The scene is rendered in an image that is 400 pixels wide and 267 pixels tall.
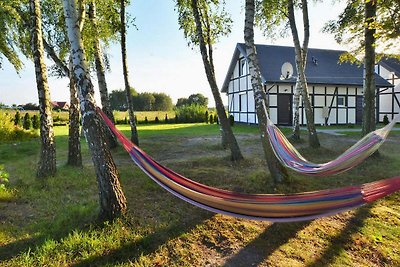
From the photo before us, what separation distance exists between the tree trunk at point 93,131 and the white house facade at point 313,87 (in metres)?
→ 11.4

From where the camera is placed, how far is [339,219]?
3502mm

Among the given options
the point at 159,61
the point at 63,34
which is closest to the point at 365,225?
the point at 63,34

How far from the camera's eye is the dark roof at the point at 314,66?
14591mm

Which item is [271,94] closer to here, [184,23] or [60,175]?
[184,23]

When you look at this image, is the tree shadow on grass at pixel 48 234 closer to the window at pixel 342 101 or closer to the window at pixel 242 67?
the window at pixel 242 67

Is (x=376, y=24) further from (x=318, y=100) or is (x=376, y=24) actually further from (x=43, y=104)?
(x=318, y=100)

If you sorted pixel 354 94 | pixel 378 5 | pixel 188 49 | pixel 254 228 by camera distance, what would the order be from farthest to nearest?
pixel 354 94 → pixel 188 49 → pixel 378 5 → pixel 254 228

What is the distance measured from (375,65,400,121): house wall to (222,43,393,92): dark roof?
81cm

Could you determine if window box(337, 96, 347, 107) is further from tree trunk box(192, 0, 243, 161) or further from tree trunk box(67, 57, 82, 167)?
tree trunk box(67, 57, 82, 167)

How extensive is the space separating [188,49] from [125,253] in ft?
21.2

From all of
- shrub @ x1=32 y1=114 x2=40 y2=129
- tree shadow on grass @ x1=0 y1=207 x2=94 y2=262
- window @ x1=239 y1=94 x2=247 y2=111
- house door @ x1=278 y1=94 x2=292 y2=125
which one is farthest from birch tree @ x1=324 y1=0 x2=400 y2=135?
shrub @ x1=32 y1=114 x2=40 y2=129

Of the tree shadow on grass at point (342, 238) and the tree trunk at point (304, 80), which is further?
the tree trunk at point (304, 80)

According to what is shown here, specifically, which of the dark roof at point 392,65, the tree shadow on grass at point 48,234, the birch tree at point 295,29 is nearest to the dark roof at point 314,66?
the dark roof at point 392,65

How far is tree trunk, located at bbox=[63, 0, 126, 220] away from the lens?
2.96m
